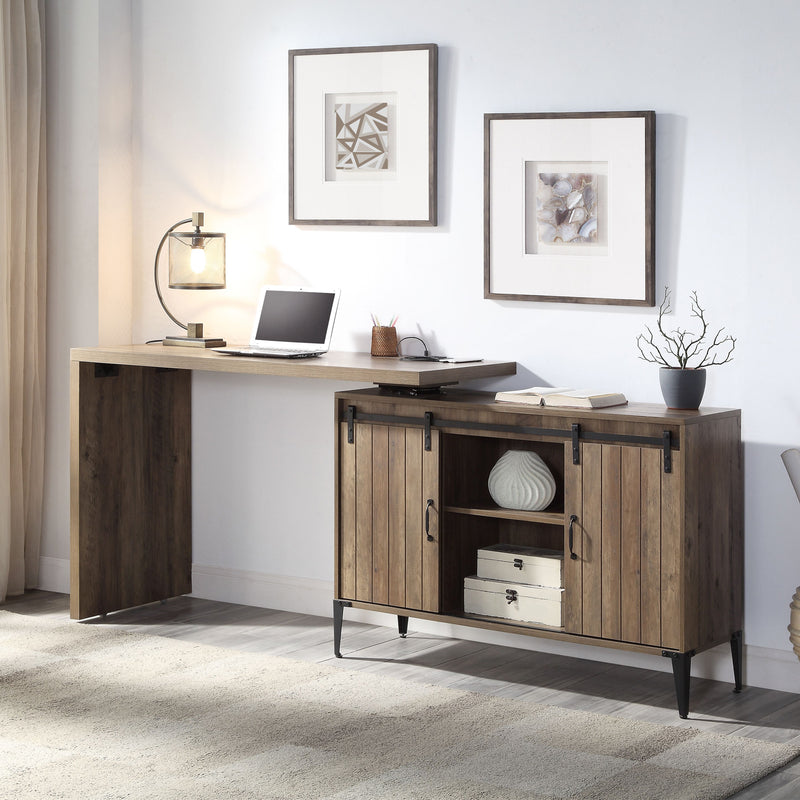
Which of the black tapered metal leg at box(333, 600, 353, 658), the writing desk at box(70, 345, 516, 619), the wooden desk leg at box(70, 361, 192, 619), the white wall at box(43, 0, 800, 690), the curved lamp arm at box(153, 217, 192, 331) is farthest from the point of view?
the curved lamp arm at box(153, 217, 192, 331)

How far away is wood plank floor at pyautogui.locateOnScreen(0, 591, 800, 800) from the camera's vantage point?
11.6 feet

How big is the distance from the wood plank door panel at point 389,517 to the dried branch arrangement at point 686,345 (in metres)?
0.73

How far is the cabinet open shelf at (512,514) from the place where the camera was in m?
3.79

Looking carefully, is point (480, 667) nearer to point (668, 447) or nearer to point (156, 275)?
point (668, 447)

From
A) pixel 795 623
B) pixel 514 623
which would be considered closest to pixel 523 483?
pixel 514 623

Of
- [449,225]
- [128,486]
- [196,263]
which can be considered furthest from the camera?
[128,486]

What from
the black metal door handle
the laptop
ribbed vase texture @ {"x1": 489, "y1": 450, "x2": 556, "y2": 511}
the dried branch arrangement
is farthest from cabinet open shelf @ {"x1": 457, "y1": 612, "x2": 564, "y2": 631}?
the laptop

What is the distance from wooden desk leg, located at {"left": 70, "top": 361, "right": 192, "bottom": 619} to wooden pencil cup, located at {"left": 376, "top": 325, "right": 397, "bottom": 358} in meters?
0.96

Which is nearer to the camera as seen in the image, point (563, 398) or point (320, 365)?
point (563, 398)

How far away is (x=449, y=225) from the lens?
4.33 meters

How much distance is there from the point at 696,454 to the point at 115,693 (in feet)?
5.93

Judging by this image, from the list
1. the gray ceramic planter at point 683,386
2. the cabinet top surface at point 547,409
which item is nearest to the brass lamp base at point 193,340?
the cabinet top surface at point 547,409

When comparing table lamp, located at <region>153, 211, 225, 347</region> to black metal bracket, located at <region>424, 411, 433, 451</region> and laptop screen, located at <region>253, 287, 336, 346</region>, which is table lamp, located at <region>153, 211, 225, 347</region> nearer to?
laptop screen, located at <region>253, 287, 336, 346</region>

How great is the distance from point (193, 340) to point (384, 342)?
29.3 inches
